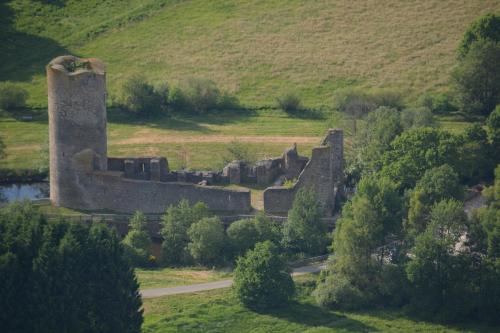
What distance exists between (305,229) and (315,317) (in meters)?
6.12

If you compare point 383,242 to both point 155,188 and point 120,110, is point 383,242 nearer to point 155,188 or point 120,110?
point 155,188

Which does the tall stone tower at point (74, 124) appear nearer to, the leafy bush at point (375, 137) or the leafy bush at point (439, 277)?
the leafy bush at point (375, 137)

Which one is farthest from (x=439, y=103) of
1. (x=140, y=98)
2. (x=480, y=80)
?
(x=140, y=98)

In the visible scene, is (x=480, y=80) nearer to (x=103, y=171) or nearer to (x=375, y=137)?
(x=375, y=137)

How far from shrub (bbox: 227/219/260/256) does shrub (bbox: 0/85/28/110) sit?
104 feet

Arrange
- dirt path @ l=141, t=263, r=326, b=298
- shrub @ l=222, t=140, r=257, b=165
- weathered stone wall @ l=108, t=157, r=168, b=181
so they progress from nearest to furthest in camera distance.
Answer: dirt path @ l=141, t=263, r=326, b=298, weathered stone wall @ l=108, t=157, r=168, b=181, shrub @ l=222, t=140, r=257, b=165

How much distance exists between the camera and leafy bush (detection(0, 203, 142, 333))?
66000 mm

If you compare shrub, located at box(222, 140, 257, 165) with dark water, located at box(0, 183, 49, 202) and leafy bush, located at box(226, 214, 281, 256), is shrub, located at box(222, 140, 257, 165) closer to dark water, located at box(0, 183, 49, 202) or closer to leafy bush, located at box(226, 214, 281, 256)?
dark water, located at box(0, 183, 49, 202)

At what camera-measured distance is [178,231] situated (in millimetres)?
77938

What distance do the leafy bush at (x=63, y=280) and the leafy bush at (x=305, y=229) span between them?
402 inches

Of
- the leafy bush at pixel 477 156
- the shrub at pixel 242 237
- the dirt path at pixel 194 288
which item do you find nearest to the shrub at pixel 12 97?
the shrub at pixel 242 237

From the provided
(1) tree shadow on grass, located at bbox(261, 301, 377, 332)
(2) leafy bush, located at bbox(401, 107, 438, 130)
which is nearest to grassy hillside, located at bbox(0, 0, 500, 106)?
(2) leafy bush, located at bbox(401, 107, 438, 130)

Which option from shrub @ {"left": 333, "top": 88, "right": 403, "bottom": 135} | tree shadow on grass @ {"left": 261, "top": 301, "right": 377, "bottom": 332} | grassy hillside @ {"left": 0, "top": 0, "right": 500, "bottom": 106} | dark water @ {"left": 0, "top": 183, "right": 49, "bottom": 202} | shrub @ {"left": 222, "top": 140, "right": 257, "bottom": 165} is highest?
grassy hillside @ {"left": 0, "top": 0, "right": 500, "bottom": 106}

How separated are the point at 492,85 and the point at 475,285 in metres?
28.8
